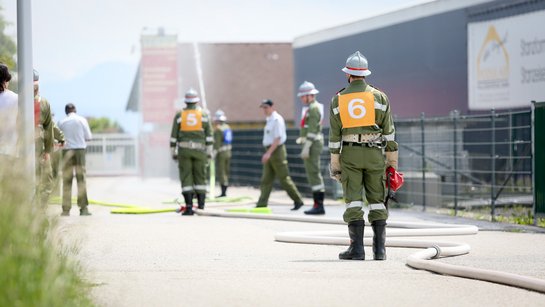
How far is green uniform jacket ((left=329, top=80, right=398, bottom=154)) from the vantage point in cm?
1066

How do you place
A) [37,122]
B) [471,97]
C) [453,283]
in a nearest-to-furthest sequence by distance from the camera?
[453,283]
[37,122]
[471,97]

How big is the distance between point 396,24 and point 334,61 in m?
3.00

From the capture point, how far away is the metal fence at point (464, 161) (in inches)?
685

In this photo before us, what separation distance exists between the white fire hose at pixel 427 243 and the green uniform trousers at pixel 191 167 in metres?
1.68

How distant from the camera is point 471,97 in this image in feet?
68.6

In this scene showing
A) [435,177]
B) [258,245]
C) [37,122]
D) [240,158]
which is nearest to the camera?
[258,245]

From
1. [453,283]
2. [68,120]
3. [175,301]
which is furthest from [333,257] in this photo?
[68,120]

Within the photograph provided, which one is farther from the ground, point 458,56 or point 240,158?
point 458,56

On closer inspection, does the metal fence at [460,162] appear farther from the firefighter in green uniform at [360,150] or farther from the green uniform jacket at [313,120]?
the firefighter in green uniform at [360,150]

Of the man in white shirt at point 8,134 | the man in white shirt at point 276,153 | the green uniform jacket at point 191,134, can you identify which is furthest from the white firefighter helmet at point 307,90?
the man in white shirt at point 8,134

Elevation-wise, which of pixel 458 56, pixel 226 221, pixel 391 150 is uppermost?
pixel 458 56

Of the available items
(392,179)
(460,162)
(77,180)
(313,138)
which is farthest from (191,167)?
(392,179)

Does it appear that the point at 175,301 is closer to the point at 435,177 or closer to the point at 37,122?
the point at 37,122

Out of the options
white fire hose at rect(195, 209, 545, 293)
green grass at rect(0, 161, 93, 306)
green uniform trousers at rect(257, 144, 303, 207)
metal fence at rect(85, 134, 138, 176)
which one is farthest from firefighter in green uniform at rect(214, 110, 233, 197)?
green grass at rect(0, 161, 93, 306)
